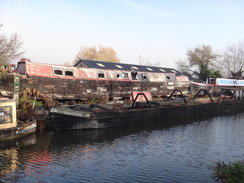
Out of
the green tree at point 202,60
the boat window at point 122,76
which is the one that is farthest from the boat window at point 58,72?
the green tree at point 202,60

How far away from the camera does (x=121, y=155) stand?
12188mm

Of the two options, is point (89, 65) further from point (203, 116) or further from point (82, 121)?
point (203, 116)

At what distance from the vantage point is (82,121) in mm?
16797

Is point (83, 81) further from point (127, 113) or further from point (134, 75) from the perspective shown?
point (134, 75)

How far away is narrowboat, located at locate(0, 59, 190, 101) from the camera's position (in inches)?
765

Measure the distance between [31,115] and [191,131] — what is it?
12026 millimetres

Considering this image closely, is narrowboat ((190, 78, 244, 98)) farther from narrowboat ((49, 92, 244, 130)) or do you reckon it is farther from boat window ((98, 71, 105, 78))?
boat window ((98, 71, 105, 78))

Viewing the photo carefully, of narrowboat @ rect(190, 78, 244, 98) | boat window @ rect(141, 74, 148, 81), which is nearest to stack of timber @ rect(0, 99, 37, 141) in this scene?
boat window @ rect(141, 74, 148, 81)

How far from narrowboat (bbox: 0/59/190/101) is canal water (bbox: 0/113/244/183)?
5333mm

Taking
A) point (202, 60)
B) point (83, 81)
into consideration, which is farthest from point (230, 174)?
point (202, 60)

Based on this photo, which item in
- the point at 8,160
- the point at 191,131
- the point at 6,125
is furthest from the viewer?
the point at 191,131

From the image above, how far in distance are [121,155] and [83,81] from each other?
1190cm

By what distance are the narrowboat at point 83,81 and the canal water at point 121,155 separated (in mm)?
5333

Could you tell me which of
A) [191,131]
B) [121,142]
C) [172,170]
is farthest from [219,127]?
[172,170]
